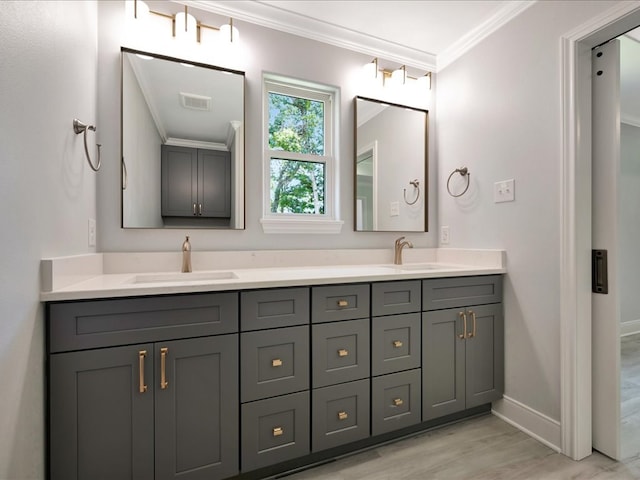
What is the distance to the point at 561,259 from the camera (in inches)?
63.3

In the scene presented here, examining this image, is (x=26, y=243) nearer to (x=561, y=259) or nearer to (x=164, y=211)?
(x=164, y=211)

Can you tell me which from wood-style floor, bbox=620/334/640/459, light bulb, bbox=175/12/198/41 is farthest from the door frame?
light bulb, bbox=175/12/198/41

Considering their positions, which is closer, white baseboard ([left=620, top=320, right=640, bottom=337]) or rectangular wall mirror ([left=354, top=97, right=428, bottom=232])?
rectangular wall mirror ([left=354, top=97, right=428, bottom=232])

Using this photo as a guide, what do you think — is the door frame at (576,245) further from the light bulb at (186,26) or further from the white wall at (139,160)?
the white wall at (139,160)

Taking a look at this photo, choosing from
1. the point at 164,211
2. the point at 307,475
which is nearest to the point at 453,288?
the point at 307,475

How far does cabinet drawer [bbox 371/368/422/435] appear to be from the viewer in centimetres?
157

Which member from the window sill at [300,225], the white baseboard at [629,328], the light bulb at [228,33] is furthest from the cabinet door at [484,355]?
the white baseboard at [629,328]

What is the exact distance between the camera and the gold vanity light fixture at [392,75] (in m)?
2.27

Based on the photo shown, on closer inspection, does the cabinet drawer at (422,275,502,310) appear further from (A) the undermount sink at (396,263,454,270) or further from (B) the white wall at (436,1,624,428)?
(A) the undermount sink at (396,263,454,270)

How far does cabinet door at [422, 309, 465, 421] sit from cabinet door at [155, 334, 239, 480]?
1016 mm

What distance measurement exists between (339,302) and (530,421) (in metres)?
1.34

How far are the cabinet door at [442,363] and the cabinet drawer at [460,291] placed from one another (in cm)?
5

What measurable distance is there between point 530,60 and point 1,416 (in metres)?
2.69

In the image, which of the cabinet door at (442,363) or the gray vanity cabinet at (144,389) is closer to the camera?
the gray vanity cabinet at (144,389)
